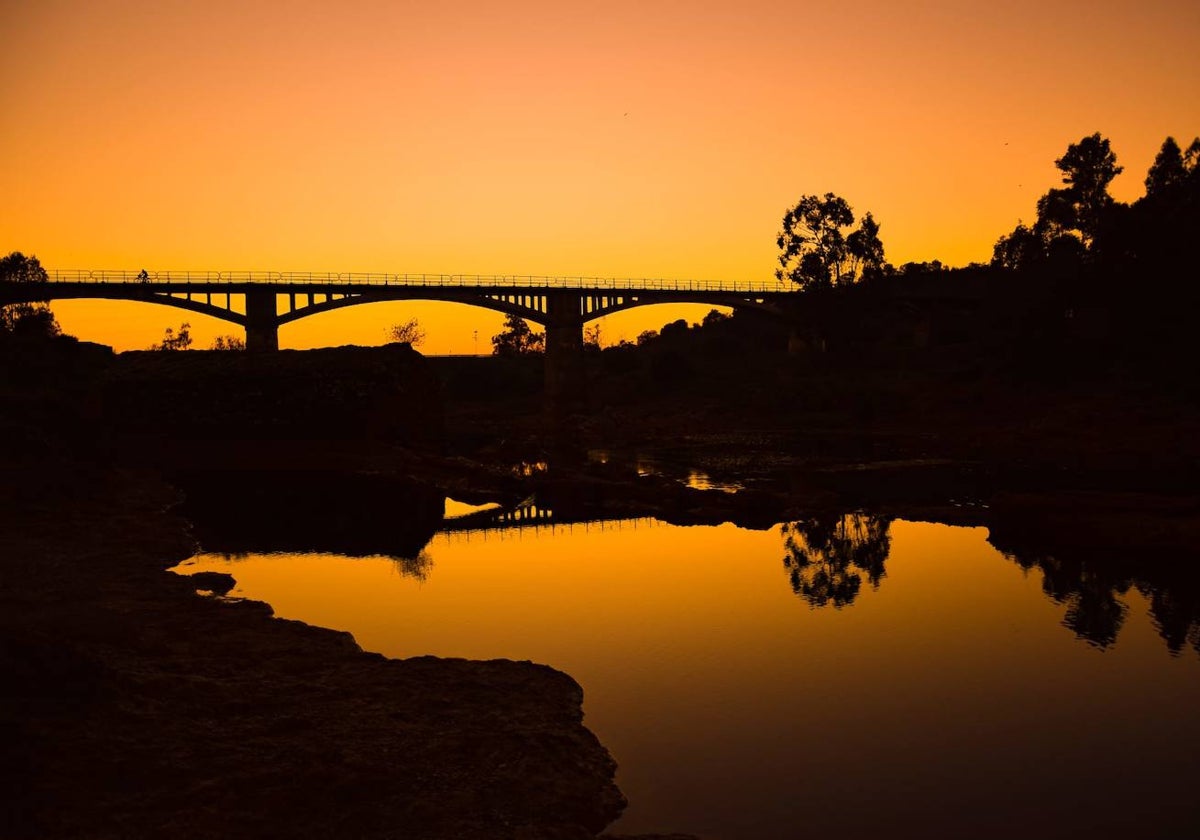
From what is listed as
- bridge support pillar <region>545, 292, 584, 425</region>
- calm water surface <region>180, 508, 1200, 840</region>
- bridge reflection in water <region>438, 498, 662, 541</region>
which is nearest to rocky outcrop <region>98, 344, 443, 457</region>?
bridge reflection in water <region>438, 498, 662, 541</region>

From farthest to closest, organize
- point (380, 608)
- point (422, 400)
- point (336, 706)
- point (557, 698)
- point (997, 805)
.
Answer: point (422, 400), point (380, 608), point (557, 698), point (336, 706), point (997, 805)

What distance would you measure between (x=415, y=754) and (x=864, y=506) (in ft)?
60.7

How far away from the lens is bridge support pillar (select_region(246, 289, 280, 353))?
7500 cm

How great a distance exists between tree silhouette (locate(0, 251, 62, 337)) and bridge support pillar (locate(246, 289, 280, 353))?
15.3 m

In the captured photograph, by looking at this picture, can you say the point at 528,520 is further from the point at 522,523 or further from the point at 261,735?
the point at 261,735

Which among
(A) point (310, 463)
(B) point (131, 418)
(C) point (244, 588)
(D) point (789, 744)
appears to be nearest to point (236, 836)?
(D) point (789, 744)

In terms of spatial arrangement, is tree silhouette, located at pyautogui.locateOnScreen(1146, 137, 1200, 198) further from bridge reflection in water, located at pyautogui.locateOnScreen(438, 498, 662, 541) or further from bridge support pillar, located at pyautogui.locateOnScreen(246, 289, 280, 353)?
bridge support pillar, located at pyautogui.locateOnScreen(246, 289, 280, 353)

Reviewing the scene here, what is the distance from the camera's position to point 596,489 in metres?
26.2

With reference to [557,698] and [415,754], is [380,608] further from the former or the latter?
[415,754]

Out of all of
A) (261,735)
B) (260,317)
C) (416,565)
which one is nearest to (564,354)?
(260,317)

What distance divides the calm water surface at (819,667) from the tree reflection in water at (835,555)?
9cm

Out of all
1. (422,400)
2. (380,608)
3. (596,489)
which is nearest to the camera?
(380,608)

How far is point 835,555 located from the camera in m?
18.4

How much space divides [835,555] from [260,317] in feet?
216
